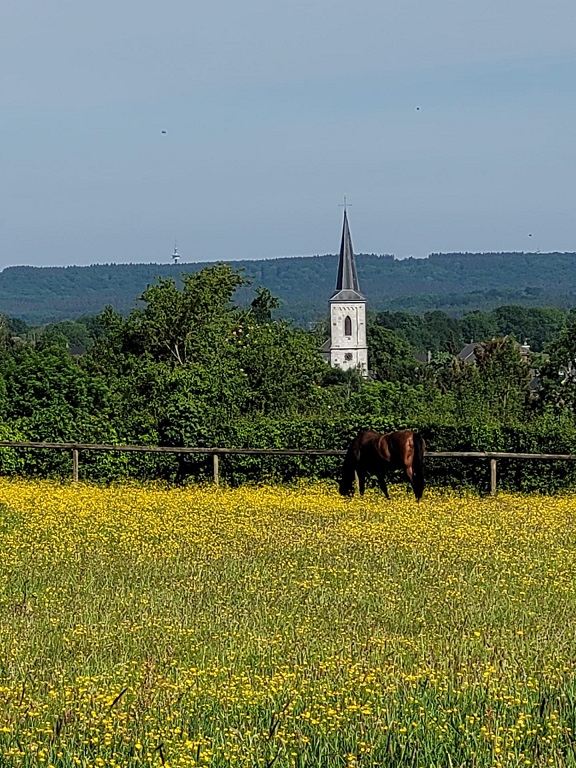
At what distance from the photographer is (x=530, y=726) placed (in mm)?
6703

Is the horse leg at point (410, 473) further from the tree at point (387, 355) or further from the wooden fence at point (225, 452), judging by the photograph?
the tree at point (387, 355)

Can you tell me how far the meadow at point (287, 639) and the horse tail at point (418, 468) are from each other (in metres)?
2.51

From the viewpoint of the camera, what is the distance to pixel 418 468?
2058 cm

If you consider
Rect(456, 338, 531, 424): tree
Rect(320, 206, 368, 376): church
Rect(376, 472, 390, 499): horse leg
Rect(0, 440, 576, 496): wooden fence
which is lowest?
Rect(376, 472, 390, 499): horse leg

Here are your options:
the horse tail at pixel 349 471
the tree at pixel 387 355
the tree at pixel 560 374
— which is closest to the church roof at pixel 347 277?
the tree at pixel 387 355

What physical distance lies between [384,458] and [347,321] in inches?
6608

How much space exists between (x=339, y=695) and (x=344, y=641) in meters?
1.96

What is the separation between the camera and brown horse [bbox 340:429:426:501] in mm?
20672

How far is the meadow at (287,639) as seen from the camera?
6398 millimetres

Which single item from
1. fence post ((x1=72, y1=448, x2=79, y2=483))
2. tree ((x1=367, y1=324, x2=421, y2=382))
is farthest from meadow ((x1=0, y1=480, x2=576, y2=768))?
tree ((x1=367, y1=324, x2=421, y2=382))

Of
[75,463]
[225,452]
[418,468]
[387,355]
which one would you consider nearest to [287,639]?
[418,468]

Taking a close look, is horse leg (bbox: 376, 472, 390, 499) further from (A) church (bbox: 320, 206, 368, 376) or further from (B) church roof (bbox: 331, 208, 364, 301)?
(A) church (bbox: 320, 206, 368, 376)

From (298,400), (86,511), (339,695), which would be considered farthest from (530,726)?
(298,400)

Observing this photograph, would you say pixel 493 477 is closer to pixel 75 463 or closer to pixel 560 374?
pixel 75 463
